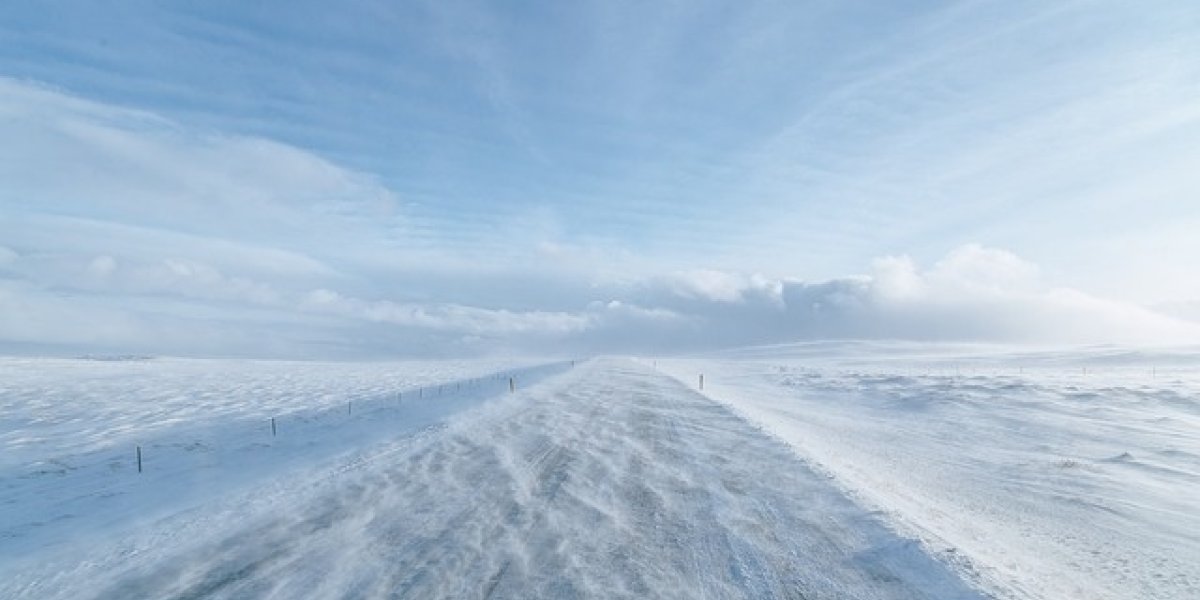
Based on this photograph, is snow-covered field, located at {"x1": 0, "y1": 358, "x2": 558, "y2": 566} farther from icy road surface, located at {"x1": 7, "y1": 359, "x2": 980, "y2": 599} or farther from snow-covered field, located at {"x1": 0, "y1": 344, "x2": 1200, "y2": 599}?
A: icy road surface, located at {"x1": 7, "y1": 359, "x2": 980, "y2": 599}

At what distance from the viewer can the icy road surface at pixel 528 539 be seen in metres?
9.09

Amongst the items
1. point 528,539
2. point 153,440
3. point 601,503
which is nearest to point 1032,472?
point 601,503

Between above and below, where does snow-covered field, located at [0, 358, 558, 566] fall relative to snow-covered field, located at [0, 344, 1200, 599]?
above

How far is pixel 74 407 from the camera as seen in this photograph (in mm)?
31828

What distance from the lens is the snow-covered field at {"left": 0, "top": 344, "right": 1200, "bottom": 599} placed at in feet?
31.0

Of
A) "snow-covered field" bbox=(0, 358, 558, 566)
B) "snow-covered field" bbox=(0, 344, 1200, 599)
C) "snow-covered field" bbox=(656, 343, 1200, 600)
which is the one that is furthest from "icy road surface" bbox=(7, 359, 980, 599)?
"snow-covered field" bbox=(0, 358, 558, 566)

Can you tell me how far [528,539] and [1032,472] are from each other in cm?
1453

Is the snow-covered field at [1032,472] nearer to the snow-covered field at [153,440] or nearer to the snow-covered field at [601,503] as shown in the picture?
the snow-covered field at [601,503]

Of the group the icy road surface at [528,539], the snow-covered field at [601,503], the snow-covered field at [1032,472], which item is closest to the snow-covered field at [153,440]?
the snow-covered field at [601,503]

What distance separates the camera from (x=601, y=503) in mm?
13352

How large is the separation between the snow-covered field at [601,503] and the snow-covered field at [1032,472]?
0.09 meters

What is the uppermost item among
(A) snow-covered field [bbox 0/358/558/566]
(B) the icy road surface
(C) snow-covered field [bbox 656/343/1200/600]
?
(A) snow-covered field [bbox 0/358/558/566]

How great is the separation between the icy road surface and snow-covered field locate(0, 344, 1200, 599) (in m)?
0.06

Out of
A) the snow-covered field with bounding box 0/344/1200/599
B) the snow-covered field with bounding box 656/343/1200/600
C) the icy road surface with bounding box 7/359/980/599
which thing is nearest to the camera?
the icy road surface with bounding box 7/359/980/599
